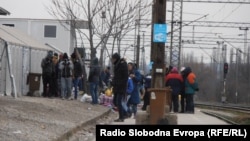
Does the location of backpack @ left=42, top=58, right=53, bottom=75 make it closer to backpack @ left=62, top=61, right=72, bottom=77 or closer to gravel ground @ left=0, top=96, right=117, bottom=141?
backpack @ left=62, top=61, right=72, bottom=77

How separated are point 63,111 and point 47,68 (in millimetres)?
5725

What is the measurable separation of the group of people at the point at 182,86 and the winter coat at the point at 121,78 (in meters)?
5.39

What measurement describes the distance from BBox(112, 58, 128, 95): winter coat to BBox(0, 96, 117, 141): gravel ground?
4.13 feet

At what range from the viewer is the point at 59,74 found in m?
23.8

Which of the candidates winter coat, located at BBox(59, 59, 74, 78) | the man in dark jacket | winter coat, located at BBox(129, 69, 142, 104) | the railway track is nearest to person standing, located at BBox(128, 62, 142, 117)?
winter coat, located at BBox(129, 69, 142, 104)

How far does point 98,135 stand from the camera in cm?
916

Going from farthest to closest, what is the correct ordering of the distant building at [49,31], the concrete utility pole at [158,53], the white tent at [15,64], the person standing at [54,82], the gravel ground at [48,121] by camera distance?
1. the distant building at [49,31]
2. the person standing at [54,82]
3. the white tent at [15,64]
4. the concrete utility pole at [158,53]
5. the gravel ground at [48,121]

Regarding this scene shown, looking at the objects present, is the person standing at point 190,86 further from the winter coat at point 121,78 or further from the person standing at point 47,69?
the winter coat at point 121,78

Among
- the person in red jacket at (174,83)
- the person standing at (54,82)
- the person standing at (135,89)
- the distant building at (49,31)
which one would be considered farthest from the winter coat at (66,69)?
the distant building at (49,31)

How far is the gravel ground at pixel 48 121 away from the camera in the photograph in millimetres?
12506

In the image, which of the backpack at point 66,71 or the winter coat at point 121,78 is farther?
the backpack at point 66,71

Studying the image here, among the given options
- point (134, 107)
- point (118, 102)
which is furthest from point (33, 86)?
point (118, 102)

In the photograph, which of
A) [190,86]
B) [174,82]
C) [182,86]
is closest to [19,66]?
[174,82]

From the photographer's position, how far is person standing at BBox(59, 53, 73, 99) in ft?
76.2
